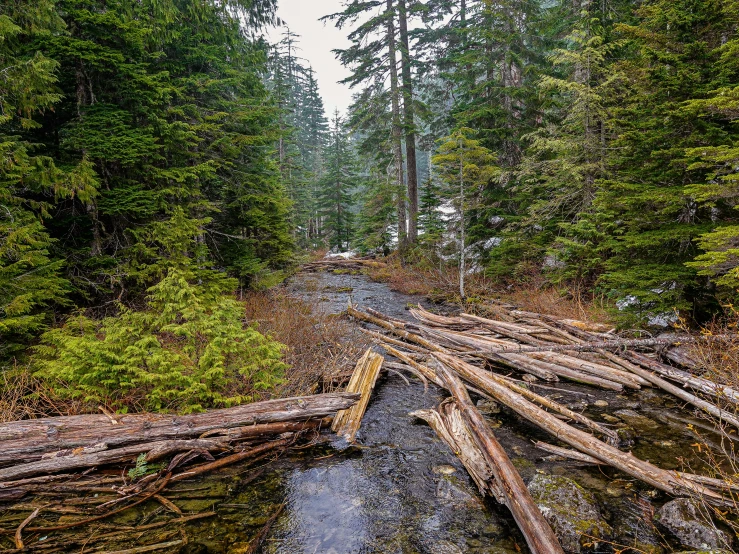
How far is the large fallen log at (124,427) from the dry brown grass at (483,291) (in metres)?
8.42

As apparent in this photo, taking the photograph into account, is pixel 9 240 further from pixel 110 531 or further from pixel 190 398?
pixel 110 531

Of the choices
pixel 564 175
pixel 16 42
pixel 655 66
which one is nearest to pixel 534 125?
pixel 564 175

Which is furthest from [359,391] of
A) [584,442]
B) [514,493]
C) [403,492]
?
[584,442]

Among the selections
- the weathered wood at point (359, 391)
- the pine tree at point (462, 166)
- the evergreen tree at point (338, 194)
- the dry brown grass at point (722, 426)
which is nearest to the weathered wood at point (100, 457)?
the weathered wood at point (359, 391)

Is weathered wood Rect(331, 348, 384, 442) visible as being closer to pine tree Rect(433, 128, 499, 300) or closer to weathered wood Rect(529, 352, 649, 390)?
weathered wood Rect(529, 352, 649, 390)

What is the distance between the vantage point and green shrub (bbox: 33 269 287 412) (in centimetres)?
493

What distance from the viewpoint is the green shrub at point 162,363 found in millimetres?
4934

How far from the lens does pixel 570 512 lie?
3.65m

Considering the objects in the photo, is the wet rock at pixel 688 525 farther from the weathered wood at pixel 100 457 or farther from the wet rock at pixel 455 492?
the weathered wood at pixel 100 457

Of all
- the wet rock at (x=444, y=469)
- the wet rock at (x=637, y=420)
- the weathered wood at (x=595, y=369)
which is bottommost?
the wet rock at (x=444, y=469)

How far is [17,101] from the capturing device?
6.50 metres

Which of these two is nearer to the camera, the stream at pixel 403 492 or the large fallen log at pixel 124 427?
the stream at pixel 403 492

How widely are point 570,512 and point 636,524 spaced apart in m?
0.66

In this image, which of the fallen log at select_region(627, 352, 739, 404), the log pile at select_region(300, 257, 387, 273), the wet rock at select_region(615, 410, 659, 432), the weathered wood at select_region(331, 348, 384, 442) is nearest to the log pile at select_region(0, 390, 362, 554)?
the weathered wood at select_region(331, 348, 384, 442)
